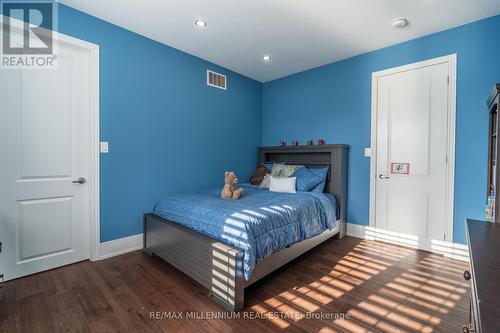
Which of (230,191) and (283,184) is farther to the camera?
(283,184)

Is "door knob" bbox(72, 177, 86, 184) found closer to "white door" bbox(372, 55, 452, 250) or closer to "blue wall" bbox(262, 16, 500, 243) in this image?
"blue wall" bbox(262, 16, 500, 243)

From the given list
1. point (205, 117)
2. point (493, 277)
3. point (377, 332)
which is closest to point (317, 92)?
point (205, 117)

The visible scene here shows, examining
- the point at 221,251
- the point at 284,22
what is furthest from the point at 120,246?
the point at 284,22

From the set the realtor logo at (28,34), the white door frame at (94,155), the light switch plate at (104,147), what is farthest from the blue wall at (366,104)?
the realtor logo at (28,34)

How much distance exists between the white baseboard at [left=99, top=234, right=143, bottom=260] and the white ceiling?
2439 mm

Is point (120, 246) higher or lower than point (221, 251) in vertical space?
lower

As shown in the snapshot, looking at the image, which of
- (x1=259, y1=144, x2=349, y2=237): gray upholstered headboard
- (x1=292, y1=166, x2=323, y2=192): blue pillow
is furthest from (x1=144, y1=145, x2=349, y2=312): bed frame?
(x1=292, y1=166, x2=323, y2=192): blue pillow

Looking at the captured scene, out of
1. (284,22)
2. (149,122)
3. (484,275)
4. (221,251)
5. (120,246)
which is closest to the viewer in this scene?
(484,275)

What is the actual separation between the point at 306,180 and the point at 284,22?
1.97 metres

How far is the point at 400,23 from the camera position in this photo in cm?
257

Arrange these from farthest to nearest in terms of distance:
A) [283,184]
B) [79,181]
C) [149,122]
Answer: [283,184] → [149,122] → [79,181]

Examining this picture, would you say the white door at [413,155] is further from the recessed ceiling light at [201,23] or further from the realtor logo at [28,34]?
the realtor logo at [28,34]

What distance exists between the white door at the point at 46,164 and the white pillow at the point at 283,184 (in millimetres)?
2175

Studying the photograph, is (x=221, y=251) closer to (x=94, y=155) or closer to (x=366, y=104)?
(x=94, y=155)
